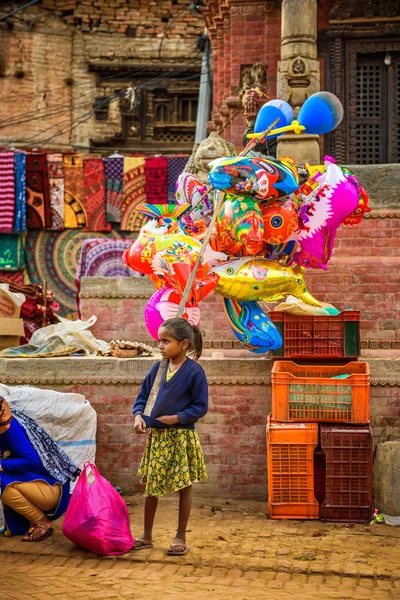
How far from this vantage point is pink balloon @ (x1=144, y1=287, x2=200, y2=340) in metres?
7.34

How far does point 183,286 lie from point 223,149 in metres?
3.18

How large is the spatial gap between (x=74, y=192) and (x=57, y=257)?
1.17 meters

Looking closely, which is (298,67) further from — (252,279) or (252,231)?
(252,279)

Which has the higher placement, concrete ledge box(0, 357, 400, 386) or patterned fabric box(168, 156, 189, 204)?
patterned fabric box(168, 156, 189, 204)

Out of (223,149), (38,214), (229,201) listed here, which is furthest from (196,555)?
(38,214)

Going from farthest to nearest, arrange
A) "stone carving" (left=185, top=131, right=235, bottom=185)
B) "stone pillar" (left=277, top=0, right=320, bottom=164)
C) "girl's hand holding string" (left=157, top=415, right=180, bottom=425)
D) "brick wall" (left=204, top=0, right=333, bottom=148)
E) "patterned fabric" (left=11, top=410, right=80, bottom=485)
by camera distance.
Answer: "brick wall" (left=204, top=0, right=333, bottom=148), "stone pillar" (left=277, top=0, right=320, bottom=164), "stone carving" (left=185, top=131, right=235, bottom=185), "patterned fabric" (left=11, top=410, right=80, bottom=485), "girl's hand holding string" (left=157, top=415, right=180, bottom=425)

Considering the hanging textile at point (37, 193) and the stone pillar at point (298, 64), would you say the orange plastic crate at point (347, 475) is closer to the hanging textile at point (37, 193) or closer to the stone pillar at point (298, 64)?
the stone pillar at point (298, 64)

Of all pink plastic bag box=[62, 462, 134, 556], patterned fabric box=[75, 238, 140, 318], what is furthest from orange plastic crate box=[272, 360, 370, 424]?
patterned fabric box=[75, 238, 140, 318]

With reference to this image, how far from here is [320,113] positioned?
7559 millimetres

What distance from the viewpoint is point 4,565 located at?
571 centimetres

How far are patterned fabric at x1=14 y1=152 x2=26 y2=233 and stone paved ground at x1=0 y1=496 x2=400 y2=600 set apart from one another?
9893mm

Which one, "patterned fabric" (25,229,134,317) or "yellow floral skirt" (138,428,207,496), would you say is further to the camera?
"patterned fabric" (25,229,134,317)

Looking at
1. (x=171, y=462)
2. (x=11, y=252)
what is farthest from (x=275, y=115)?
(x=11, y=252)

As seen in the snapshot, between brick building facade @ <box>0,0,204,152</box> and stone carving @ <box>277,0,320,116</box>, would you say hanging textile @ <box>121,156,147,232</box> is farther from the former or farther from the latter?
stone carving @ <box>277,0,320,116</box>
